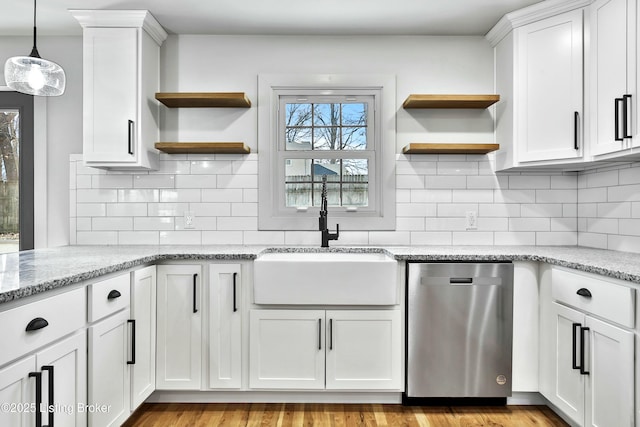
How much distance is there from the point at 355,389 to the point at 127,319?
4.34ft

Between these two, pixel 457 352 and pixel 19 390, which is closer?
pixel 19 390

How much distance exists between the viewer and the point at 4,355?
4.12ft

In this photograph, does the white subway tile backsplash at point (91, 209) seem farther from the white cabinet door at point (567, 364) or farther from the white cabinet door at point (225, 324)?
the white cabinet door at point (567, 364)

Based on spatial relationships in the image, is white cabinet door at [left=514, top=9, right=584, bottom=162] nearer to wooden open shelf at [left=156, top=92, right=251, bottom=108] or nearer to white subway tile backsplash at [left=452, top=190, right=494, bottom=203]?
white subway tile backsplash at [left=452, top=190, right=494, bottom=203]

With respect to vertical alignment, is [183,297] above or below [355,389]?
above

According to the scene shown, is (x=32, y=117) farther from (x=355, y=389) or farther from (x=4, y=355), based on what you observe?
(x=355, y=389)

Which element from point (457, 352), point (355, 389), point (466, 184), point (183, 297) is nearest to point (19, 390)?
point (183, 297)

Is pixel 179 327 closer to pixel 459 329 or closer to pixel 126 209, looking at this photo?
pixel 126 209

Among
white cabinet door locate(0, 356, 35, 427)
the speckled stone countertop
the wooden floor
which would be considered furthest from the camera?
the wooden floor

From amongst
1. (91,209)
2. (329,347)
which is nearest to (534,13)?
(329,347)

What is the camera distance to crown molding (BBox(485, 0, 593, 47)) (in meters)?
2.51

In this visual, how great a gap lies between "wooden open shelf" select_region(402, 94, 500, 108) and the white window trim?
0.75 feet

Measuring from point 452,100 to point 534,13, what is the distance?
69cm

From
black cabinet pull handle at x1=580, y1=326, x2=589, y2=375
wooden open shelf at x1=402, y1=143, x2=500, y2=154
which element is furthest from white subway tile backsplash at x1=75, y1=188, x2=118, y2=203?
black cabinet pull handle at x1=580, y1=326, x2=589, y2=375
